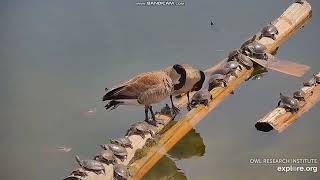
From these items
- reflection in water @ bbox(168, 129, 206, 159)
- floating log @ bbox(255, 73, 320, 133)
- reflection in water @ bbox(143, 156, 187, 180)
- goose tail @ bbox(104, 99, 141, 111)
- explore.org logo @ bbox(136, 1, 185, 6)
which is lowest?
reflection in water @ bbox(143, 156, 187, 180)

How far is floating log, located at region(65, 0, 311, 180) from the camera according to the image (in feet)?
6.95

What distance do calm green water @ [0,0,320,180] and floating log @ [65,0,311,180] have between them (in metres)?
0.03

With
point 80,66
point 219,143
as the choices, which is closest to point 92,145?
point 80,66

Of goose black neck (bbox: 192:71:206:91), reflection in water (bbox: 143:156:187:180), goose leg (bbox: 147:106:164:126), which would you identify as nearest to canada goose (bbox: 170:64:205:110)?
goose black neck (bbox: 192:71:206:91)


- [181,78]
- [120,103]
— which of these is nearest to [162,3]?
[181,78]

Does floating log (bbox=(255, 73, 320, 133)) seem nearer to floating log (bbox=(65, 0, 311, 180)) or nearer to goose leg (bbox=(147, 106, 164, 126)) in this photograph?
floating log (bbox=(65, 0, 311, 180))

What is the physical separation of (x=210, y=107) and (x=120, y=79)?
13.1 inches

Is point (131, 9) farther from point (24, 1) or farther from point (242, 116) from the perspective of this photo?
point (242, 116)

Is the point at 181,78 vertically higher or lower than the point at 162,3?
lower

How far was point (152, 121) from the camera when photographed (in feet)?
7.28

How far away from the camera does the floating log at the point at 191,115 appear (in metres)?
2.12

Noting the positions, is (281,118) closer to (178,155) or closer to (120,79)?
(178,155)

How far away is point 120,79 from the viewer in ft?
7.36

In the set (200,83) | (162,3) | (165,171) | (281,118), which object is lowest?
(165,171)
